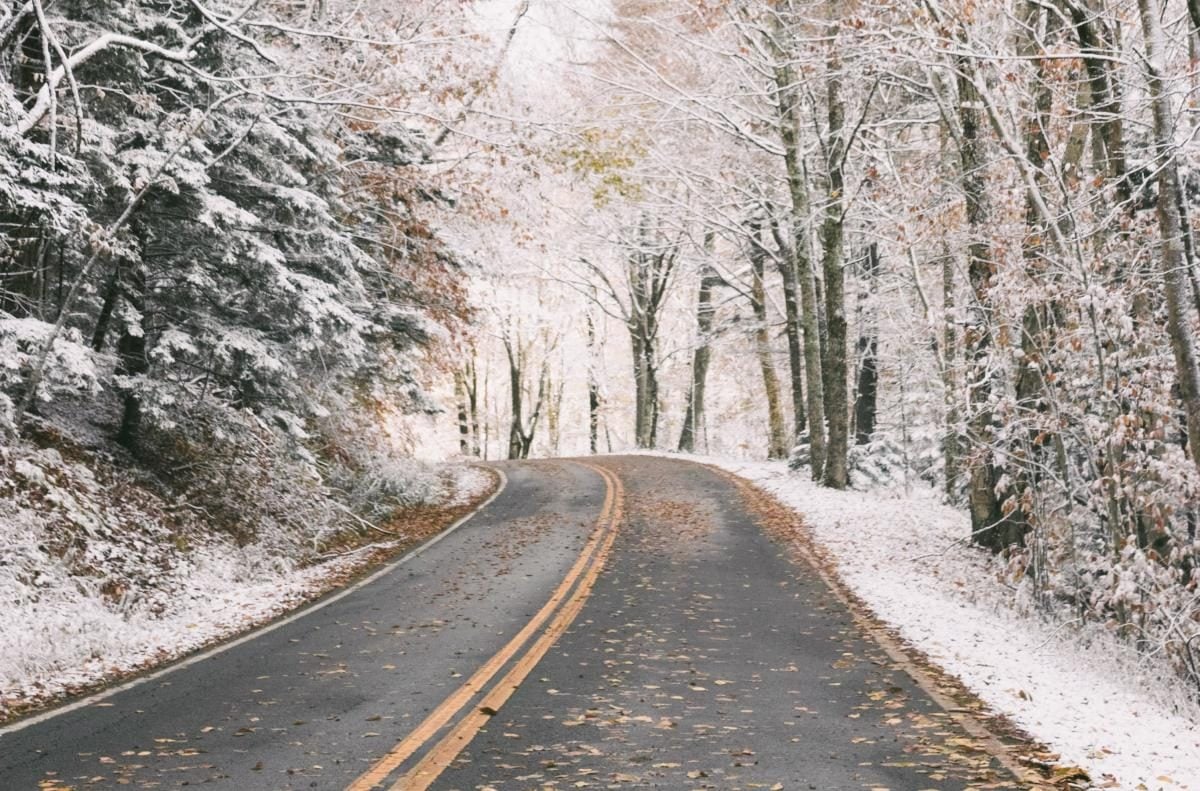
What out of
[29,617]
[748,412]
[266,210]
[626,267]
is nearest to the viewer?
[29,617]

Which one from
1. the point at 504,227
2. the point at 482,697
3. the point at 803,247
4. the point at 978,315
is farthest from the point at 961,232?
the point at 504,227

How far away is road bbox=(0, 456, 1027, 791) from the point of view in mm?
5805

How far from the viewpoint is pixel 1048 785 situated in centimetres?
555

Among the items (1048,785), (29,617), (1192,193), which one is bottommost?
(1048,785)

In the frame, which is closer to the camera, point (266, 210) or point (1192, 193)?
point (1192, 193)

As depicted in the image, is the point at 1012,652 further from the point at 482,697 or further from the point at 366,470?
the point at 366,470

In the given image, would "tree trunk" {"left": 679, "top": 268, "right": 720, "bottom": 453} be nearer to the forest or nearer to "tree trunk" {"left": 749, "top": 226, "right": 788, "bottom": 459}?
"tree trunk" {"left": 749, "top": 226, "right": 788, "bottom": 459}

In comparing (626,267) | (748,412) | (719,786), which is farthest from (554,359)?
(719,786)

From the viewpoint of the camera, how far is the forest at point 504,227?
10500 millimetres

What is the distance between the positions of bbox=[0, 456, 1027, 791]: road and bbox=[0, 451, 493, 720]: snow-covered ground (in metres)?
0.83

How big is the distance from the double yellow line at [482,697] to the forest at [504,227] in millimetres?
5183

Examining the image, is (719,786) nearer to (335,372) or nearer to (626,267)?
(335,372)

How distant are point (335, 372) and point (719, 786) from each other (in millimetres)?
12760

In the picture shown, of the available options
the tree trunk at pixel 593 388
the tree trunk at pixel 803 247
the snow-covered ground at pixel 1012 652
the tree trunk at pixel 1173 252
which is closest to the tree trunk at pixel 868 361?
the tree trunk at pixel 803 247
